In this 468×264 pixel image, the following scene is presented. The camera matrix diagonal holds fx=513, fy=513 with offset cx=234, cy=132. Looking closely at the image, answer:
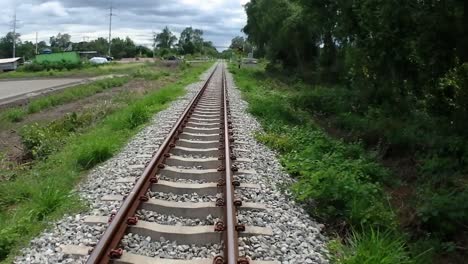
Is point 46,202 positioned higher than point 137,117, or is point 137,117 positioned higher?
point 137,117

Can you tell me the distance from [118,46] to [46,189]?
535ft

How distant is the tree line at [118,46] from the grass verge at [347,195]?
131 meters

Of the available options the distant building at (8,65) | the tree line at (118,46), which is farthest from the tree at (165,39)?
the distant building at (8,65)

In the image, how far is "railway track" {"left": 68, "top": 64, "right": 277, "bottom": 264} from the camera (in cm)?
492

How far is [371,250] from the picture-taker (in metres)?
5.04

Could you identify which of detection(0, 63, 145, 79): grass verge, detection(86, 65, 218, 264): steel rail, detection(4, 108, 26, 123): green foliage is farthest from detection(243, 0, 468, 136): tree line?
detection(0, 63, 145, 79): grass verge

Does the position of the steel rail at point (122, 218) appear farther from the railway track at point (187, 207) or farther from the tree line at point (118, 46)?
the tree line at point (118, 46)

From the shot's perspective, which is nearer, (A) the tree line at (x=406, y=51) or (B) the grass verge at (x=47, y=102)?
(A) the tree line at (x=406, y=51)

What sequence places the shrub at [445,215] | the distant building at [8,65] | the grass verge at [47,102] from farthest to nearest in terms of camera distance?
1. the distant building at [8,65]
2. the grass verge at [47,102]
3. the shrub at [445,215]

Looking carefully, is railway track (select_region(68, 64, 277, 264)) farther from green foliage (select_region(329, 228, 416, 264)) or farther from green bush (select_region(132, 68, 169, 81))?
green bush (select_region(132, 68, 169, 81))

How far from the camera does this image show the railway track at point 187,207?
4918 mm

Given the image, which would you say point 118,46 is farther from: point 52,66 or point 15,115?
point 15,115

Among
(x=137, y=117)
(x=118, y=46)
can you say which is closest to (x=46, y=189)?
(x=137, y=117)

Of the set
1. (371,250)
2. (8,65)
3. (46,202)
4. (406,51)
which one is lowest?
(8,65)
